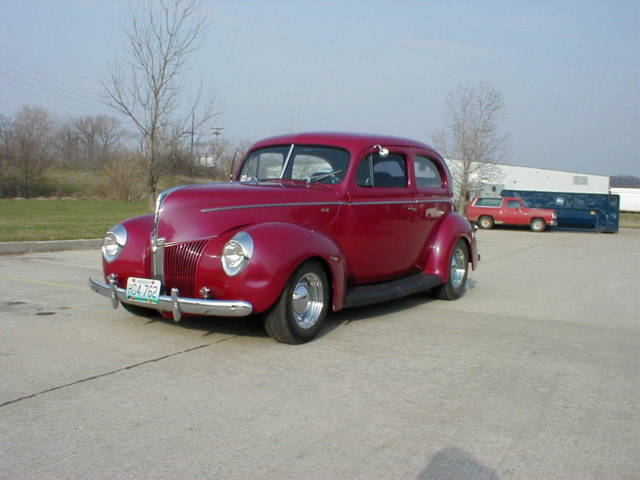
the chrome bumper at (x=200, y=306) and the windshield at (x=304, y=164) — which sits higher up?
the windshield at (x=304, y=164)

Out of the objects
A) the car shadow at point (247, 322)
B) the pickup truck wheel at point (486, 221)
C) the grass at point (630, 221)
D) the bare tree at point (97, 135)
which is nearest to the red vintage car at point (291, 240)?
the car shadow at point (247, 322)

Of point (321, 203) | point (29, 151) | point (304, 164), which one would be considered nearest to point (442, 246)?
point (304, 164)

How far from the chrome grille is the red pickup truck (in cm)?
2579

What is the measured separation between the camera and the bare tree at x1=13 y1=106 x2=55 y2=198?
131ft

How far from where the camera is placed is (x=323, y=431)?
137 inches

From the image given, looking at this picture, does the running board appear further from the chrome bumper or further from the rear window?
the rear window

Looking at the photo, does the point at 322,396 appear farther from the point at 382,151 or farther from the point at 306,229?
the point at 382,151

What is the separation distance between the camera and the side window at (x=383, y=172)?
653cm

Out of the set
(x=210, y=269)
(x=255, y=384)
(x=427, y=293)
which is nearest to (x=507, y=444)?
(x=255, y=384)

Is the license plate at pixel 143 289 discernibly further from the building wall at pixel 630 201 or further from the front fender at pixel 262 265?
the building wall at pixel 630 201

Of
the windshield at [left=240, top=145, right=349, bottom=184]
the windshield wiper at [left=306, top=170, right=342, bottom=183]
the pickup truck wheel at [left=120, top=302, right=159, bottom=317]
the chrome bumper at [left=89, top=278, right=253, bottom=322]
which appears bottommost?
the pickup truck wheel at [left=120, top=302, right=159, bottom=317]

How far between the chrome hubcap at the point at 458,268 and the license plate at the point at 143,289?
4178mm

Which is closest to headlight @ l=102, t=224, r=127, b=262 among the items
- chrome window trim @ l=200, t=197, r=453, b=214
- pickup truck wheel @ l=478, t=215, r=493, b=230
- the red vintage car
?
the red vintage car

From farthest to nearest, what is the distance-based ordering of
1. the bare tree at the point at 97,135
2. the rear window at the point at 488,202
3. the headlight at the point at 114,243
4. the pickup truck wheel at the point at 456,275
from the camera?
the bare tree at the point at 97,135 < the rear window at the point at 488,202 < the pickup truck wheel at the point at 456,275 < the headlight at the point at 114,243
